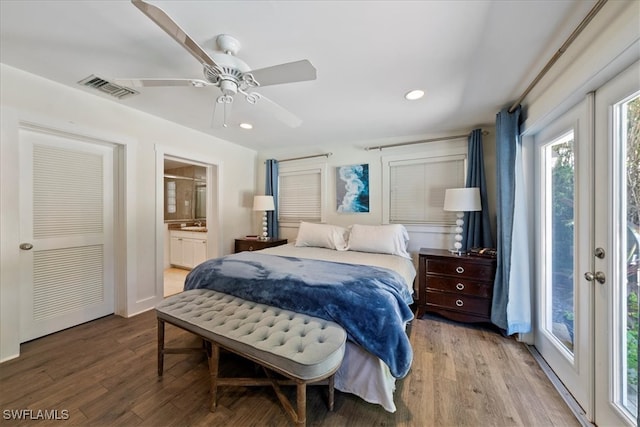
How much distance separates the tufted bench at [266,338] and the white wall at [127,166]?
1.36 meters

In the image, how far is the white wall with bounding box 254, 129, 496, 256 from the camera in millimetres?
2949

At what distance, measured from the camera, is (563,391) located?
1.62 metres

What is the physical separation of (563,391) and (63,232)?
4.37 m

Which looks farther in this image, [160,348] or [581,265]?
[160,348]

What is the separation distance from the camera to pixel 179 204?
543 centimetres

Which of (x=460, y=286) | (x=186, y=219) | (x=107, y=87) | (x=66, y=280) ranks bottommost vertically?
(x=460, y=286)

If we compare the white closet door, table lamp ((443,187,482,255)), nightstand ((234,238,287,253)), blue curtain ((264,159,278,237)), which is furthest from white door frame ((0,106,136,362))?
table lamp ((443,187,482,255))

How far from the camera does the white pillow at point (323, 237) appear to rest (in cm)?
315

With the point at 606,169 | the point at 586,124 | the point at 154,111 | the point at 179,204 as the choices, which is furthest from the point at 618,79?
the point at 179,204

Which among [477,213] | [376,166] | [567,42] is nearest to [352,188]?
[376,166]

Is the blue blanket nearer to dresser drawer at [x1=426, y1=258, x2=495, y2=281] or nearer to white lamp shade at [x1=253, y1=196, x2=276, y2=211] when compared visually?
dresser drawer at [x1=426, y1=258, x2=495, y2=281]

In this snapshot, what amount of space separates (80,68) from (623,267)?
379 centimetres

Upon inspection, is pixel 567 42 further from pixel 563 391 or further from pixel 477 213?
pixel 563 391

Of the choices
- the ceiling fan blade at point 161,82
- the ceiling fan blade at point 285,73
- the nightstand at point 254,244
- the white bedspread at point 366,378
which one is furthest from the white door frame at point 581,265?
the nightstand at point 254,244
